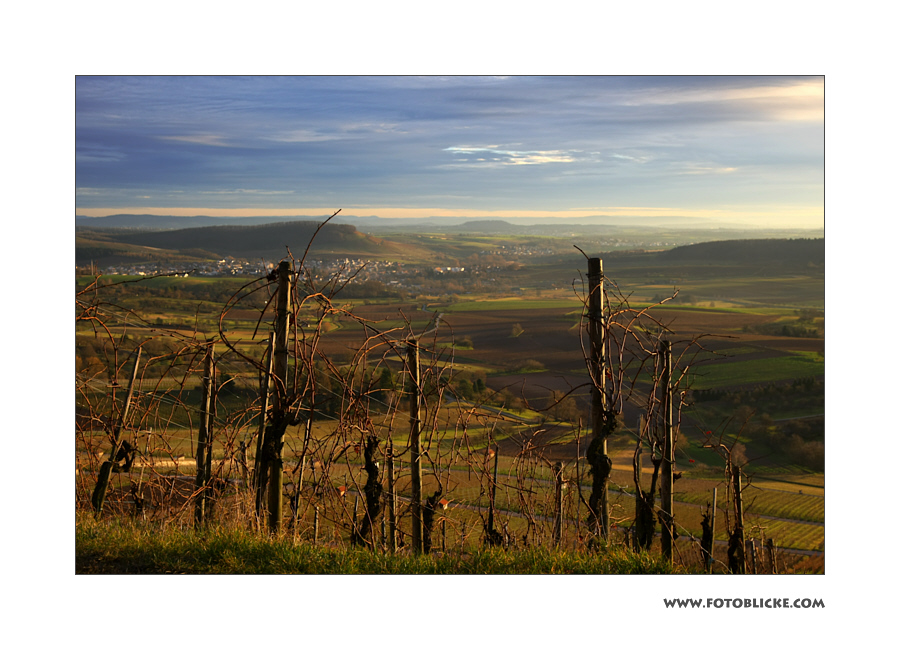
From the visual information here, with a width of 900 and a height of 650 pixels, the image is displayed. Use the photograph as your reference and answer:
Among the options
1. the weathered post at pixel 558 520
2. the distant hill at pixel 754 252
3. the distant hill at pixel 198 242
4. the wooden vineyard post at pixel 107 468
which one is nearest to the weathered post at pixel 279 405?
the wooden vineyard post at pixel 107 468

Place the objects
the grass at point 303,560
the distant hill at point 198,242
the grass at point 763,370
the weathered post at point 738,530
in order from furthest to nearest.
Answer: the grass at point 763,370 < the distant hill at point 198,242 < the weathered post at point 738,530 < the grass at point 303,560

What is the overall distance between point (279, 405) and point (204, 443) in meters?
1.30

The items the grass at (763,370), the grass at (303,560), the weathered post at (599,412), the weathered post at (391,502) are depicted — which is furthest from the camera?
the grass at (763,370)

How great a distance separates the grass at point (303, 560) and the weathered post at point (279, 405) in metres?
0.31

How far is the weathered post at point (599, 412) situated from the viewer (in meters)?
4.32

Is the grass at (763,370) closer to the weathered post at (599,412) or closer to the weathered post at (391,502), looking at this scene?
the weathered post at (599,412)

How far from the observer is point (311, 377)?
432 cm

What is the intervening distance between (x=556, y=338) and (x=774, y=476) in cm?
2038

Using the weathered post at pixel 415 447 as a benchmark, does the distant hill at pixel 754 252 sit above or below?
above

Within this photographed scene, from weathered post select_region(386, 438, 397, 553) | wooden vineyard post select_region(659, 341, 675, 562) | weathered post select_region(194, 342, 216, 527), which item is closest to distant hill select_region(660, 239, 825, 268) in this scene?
wooden vineyard post select_region(659, 341, 675, 562)

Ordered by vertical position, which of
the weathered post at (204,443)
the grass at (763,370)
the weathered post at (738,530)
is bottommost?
the grass at (763,370)

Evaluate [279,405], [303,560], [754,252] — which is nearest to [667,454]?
[303,560]

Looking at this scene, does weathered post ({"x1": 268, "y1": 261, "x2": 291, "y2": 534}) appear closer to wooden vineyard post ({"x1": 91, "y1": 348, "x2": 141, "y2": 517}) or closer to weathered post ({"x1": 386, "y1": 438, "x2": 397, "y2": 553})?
weathered post ({"x1": 386, "y1": 438, "x2": 397, "y2": 553})

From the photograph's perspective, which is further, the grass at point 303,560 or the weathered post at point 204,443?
the weathered post at point 204,443
